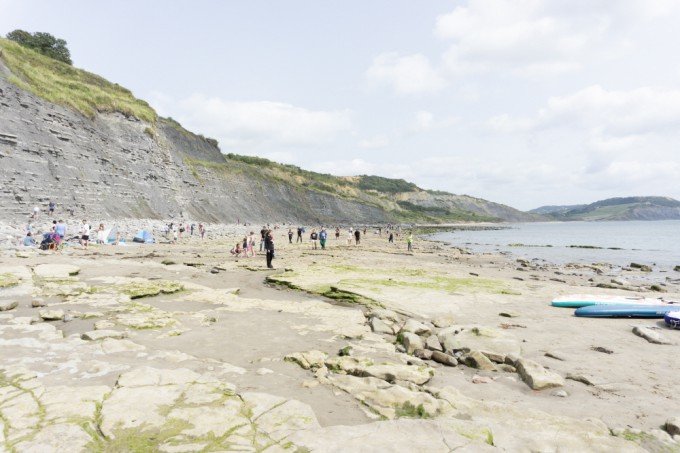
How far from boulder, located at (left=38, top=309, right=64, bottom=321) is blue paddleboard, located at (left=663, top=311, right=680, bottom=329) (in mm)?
16943

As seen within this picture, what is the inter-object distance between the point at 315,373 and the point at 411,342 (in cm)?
270

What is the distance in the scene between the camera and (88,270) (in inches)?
623

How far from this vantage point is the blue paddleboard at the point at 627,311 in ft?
41.0

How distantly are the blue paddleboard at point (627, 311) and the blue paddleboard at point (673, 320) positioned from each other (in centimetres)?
110

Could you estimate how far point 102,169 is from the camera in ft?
146

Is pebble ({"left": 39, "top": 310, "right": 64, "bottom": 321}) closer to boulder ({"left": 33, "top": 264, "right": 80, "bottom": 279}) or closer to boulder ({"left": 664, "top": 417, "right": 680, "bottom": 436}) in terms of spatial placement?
boulder ({"left": 33, "top": 264, "right": 80, "bottom": 279})

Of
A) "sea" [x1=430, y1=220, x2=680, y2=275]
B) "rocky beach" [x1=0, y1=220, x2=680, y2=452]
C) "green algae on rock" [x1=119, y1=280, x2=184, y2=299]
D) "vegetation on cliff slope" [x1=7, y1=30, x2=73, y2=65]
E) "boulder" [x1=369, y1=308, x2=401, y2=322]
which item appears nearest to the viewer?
"rocky beach" [x1=0, y1=220, x2=680, y2=452]

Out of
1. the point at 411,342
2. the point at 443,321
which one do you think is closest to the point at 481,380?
the point at 411,342

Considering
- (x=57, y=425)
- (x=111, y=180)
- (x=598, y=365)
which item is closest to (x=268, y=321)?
(x=57, y=425)

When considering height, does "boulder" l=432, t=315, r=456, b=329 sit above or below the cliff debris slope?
Result: below

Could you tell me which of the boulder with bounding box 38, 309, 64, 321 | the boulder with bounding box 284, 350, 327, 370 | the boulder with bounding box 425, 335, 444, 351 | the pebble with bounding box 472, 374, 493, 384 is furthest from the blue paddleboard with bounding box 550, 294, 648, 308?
Answer: the boulder with bounding box 38, 309, 64, 321

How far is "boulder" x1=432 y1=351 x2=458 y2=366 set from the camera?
762cm

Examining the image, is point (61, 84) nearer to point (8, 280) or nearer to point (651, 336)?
point (8, 280)

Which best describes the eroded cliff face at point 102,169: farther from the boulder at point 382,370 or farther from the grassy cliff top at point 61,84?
the boulder at point 382,370
